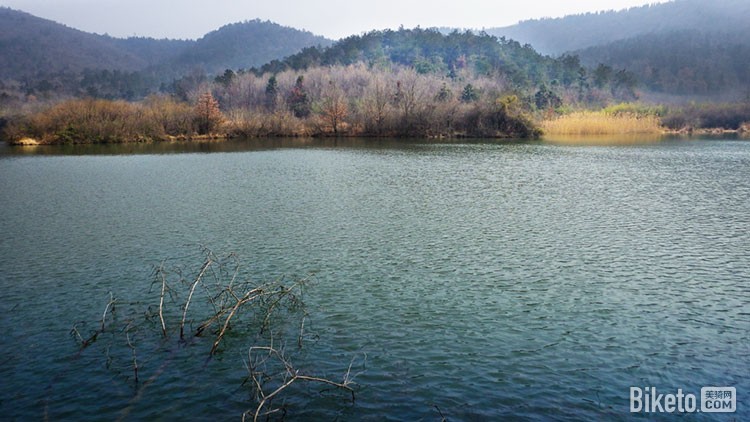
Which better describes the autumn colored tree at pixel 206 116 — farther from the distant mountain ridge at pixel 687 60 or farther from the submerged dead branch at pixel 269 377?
the distant mountain ridge at pixel 687 60

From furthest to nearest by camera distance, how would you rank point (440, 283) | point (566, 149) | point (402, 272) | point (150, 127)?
point (150, 127)
point (566, 149)
point (402, 272)
point (440, 283)

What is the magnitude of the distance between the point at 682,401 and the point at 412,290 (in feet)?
18.3

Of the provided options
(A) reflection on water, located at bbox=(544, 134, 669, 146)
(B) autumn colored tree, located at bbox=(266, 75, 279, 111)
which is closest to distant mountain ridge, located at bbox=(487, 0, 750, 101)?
(A) reflection on water, located at bbox=(544, 134, 669, 146)

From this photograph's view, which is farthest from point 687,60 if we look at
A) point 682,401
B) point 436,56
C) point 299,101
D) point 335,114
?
point 682,401

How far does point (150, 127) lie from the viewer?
6075 cm

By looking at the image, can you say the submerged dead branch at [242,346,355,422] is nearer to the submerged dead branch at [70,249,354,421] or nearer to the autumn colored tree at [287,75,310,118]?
the submerged dead branch at [70,249,354,421]

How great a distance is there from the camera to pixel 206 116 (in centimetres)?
6475

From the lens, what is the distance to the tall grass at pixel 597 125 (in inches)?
2495

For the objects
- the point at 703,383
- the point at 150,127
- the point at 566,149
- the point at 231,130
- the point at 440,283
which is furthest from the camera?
the point at 231,130

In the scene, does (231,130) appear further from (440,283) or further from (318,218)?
(440,283)

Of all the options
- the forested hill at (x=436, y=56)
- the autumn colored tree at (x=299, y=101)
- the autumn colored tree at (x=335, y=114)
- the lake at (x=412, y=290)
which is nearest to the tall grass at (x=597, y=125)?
the autumn colored tree at (x=335, y=114)

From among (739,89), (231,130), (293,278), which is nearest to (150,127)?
(231,130)

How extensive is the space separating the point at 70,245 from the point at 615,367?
14628mm

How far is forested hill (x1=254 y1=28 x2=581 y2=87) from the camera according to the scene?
418 feet
